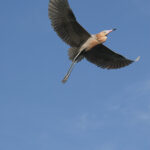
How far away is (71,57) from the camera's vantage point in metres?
18.6

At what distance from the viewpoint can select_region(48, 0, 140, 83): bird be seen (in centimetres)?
1788

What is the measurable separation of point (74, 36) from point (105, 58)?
184 cm

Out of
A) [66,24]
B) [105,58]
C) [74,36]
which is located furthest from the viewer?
[105,58]

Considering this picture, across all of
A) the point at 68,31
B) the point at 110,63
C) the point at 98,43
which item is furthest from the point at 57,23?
the point at 110,63

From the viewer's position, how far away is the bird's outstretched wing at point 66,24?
58.4 feet

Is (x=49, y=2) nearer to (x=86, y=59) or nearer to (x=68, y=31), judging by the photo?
(x=68, y=31)

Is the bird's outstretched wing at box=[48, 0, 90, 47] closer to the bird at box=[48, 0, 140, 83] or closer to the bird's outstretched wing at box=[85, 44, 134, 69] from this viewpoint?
the bird at box=[48, 0, 140, 83]

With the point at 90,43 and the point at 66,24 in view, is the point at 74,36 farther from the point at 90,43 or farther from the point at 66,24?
the point at 90,43

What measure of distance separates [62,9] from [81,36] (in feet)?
4.37

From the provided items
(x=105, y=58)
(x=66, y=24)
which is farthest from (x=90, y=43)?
(x=105, y=58)

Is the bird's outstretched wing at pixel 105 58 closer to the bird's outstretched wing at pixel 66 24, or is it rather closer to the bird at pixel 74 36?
the bird at pixel 74 36

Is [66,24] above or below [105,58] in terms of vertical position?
Answer: above

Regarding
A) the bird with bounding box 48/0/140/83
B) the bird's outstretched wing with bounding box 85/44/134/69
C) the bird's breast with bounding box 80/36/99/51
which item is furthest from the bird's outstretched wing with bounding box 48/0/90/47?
the bird's outstretched wing with bounding box 85/44/134/69

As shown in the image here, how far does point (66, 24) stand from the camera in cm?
1814
